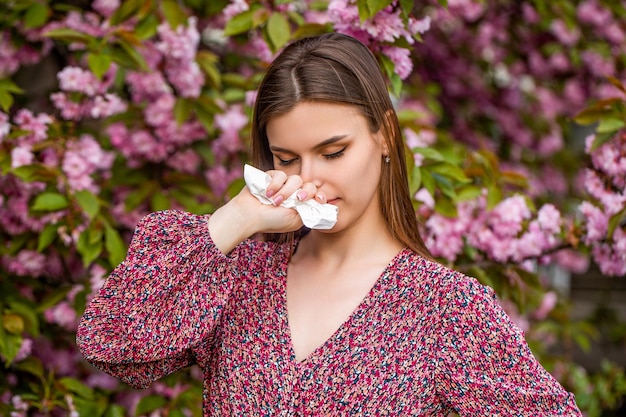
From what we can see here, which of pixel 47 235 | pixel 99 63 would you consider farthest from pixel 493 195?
pixel 47 235

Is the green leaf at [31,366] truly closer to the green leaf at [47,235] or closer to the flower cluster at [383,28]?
the green leaf at [47,235]

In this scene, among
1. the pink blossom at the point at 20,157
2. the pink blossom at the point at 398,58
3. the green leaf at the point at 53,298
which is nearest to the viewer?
the pink blossom at the point at 398,58

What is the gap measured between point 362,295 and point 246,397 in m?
0.31

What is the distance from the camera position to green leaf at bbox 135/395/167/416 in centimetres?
249

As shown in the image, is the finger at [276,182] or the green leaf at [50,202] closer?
the finger at [276,182]

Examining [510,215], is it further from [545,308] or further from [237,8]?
[545,308]

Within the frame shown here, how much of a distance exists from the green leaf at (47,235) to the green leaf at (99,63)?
0.48 metres

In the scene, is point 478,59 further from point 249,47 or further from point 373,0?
point 373,0

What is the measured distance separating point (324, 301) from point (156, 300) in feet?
1.13

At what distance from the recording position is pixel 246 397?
1.60 m

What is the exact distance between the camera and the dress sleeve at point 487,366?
147cm

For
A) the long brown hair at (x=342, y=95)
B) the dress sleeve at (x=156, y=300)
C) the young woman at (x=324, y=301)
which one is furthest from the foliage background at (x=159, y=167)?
the dress sleeve at (x=156, y=300)

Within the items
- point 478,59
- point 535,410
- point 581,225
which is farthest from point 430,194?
point 478,59

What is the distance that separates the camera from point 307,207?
60.9 inches
